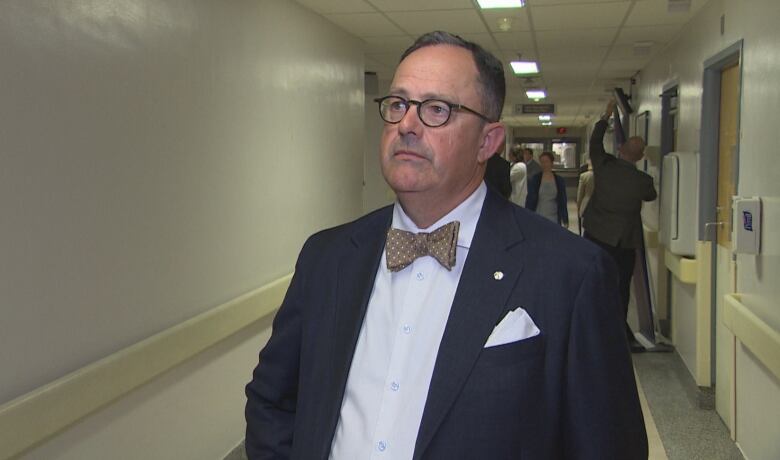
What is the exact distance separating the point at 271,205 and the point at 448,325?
131 inches

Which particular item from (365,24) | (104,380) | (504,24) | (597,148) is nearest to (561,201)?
(597,148)

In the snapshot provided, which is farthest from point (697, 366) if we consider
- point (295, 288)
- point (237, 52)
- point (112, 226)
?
point (295, 288)

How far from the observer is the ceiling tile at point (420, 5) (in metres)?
4.86

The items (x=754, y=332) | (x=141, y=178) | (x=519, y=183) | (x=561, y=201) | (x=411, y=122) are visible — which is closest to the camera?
(x=411, y=122)

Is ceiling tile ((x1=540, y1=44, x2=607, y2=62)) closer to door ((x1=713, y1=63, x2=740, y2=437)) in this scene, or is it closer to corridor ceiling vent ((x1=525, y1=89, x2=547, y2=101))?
door ((x1=713, y1=63, x2=740, y2=437))

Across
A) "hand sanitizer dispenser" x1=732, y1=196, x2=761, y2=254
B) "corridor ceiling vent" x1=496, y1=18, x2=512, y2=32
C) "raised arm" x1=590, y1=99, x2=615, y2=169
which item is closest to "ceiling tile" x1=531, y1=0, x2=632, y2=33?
"corridor ceiling vent" x1=496, y1=18, x2=512, y2=32

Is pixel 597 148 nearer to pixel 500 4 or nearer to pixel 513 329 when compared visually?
pixel 500 4

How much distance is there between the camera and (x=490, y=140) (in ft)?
4.80

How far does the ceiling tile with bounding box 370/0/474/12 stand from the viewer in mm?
4863

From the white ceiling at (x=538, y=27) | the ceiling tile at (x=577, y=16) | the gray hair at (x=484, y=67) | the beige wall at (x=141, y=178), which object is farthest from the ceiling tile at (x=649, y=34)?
the gray hair at (x=484, y=67)

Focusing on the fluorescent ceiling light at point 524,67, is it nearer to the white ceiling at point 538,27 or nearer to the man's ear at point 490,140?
the white ceiling at point 538,27

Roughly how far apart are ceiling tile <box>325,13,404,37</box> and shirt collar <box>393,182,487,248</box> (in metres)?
4.12

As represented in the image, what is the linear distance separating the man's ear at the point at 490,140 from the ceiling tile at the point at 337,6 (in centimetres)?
363

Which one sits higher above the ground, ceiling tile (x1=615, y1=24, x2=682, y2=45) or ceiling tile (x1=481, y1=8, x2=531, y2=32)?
ceiling tile (x1=481, y1=8, x2=531, y2=32)
